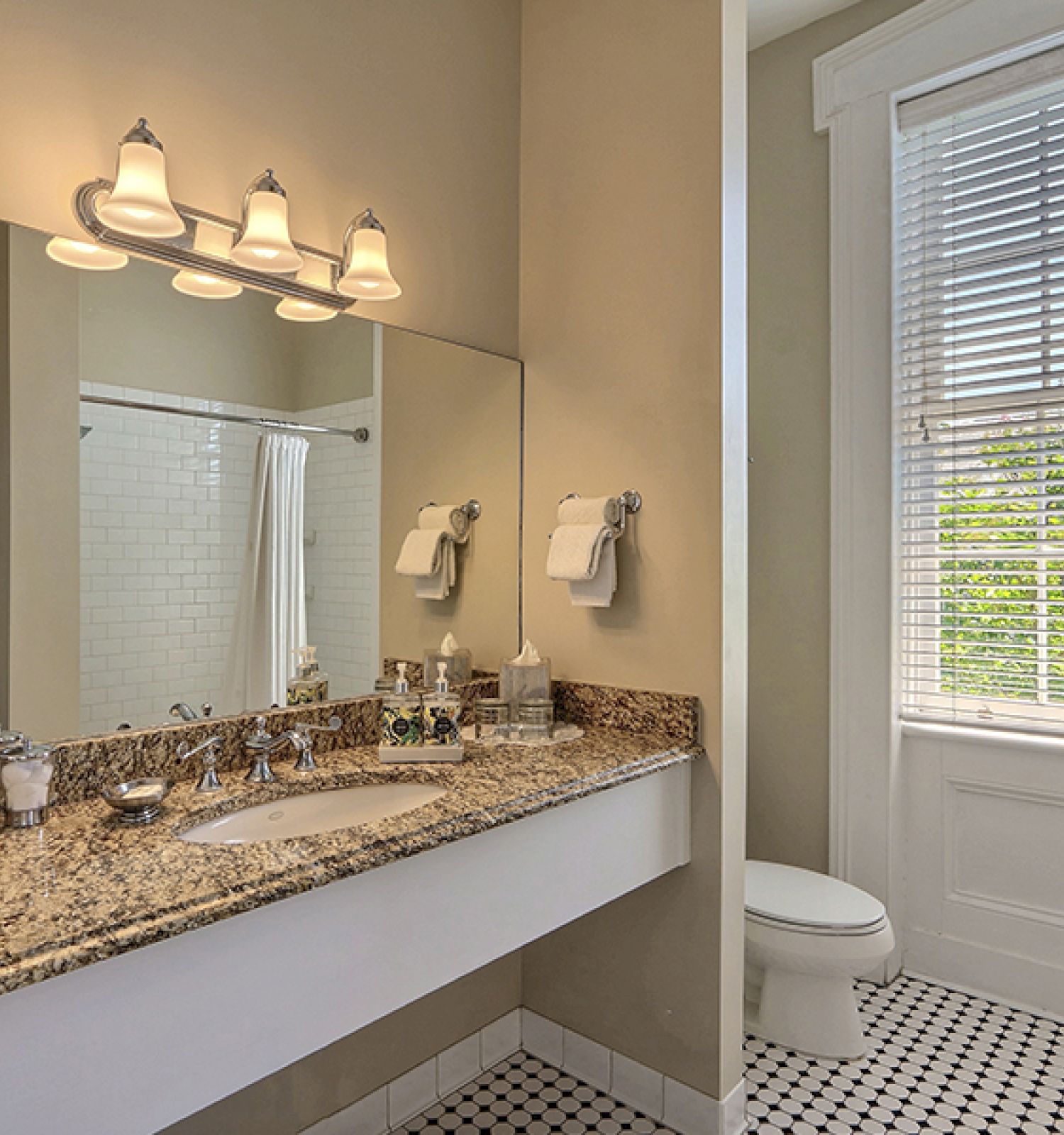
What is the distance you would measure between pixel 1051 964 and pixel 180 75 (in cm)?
284

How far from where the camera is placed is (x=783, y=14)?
254 centimetres

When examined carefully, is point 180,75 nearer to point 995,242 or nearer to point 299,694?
point 299,694

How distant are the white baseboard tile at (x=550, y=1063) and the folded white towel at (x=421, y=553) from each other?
3.59ft

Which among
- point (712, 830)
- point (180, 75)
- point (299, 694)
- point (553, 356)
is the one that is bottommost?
point (712, 830)

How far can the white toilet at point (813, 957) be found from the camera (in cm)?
201

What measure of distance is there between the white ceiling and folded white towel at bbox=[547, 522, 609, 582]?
5.54ft

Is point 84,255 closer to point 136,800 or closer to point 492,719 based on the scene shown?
point 136,800

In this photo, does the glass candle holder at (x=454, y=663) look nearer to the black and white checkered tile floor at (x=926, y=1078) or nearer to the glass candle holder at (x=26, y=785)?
the glass candle holder at (x=26, y=785)

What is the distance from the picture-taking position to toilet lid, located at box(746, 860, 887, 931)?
6.68 feet

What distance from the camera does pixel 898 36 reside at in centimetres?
240

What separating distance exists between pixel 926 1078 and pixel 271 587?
1.85 metres

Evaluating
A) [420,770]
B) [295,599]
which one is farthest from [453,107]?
[420,770]

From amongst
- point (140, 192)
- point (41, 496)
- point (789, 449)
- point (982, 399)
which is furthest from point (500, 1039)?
point (982, 399)

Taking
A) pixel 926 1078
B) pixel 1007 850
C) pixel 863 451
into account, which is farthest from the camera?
pixel 863 451
